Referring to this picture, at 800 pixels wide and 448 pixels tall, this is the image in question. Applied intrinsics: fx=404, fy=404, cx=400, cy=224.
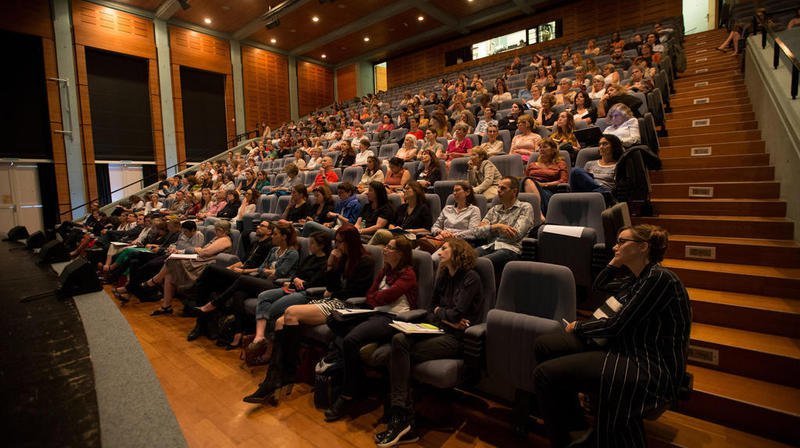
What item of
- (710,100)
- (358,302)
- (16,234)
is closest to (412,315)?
(358,302)

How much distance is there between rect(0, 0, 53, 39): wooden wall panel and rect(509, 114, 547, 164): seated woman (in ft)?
30.2

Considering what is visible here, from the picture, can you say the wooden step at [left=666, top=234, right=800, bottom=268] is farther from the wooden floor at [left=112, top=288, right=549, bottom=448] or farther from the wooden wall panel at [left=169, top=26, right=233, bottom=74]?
the wooden wall panel at [left=169, top=26, right=233, bottom=74]

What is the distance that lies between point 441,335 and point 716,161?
8.57 feet

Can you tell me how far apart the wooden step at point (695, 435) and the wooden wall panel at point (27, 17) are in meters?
10.7

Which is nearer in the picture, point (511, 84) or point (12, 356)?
point (12, 356)

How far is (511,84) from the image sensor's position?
703 centimetres

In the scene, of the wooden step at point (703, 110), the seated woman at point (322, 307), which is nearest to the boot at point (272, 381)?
the seated woman at point (322, 307)

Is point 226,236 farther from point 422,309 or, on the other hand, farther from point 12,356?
point 12,356

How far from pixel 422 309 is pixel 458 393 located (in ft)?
1.39

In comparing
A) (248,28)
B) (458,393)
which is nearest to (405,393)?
(458,393)

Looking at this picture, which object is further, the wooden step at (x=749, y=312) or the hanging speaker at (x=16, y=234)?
the hanging speaker at (x=16, y=234)

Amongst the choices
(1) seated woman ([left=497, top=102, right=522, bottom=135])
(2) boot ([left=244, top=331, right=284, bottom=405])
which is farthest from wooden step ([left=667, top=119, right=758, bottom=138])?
(2) boot ([left=244, top=331, right=284, bottom=405])

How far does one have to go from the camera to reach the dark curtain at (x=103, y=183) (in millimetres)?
8391

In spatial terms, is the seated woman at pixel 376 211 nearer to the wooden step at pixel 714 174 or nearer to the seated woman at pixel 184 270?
the seated woman at pixel 184 270
